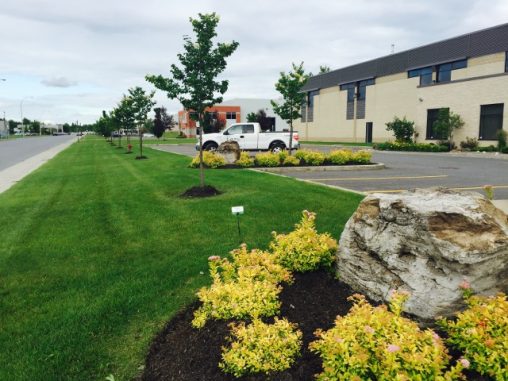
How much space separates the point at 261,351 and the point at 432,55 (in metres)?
37.5

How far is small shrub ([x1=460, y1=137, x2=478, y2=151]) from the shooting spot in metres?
27.2

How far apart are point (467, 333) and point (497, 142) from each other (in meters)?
28.3

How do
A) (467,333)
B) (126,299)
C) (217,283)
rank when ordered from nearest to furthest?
(467,333) → (217,283) → (126,299)

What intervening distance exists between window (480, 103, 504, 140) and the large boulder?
27716mm

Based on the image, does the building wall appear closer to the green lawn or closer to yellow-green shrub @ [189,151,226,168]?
yellow-green shrub @ [189,151,226,168]

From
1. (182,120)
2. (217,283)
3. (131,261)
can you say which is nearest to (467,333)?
(217,283)

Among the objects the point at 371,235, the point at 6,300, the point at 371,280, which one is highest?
the point at 371,235

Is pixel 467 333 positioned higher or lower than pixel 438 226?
lower

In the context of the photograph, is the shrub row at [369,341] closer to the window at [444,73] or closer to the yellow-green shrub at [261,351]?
the yellow-green shrub at [261,351]

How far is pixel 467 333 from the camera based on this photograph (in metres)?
2.73

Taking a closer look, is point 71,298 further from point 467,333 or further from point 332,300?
point 467,333

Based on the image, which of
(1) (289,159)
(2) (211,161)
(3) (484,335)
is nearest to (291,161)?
(1) (289,159)

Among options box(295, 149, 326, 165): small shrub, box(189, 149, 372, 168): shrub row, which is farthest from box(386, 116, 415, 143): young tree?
box(295, 149, 326, 165): small shrub

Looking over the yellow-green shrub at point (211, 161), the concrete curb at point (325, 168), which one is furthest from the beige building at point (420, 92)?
the yellow-green shrub at point (211, 161)
